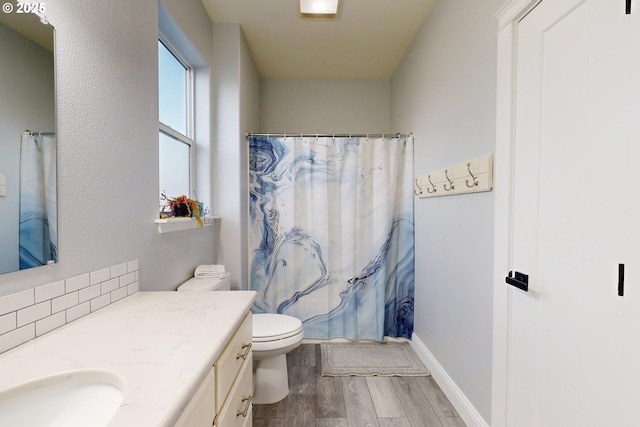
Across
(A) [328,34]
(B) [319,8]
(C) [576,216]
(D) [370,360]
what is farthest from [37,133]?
(D) [370,360]

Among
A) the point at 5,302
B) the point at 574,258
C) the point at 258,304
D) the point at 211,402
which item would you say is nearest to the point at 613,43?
the point at 574,258

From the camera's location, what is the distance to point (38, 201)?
860 millimetres

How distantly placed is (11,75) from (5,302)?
578mm

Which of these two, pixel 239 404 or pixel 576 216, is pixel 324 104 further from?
pixel 239 404

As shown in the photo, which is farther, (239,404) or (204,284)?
(204,284)

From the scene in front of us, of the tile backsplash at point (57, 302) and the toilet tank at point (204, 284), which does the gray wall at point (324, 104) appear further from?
the tile backsplash at point (57, 302)

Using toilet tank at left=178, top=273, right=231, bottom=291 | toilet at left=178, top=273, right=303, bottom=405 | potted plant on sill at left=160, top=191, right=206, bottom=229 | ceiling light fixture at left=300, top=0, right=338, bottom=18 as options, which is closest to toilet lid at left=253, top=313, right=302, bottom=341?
toilet at left=178, top=273, right=303, bottom=405

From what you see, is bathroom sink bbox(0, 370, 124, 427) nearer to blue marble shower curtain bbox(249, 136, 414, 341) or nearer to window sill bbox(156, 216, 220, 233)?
window sill bbox(156, 216, 220, 233)

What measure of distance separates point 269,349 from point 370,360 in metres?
0.93

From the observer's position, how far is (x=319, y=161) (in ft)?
8.30

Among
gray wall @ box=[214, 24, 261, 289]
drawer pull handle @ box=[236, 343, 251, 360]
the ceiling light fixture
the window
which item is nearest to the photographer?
drawer pull handle @ box=[236, 343, 251, 360]

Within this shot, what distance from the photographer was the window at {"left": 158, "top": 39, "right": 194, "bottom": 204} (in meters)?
1.82

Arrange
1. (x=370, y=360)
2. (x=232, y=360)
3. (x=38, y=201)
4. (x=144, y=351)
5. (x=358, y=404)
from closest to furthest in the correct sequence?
(x=144, y=351), (x=38, y=201), (x=232, y=360), (x=358, y=404), (x=370, y=360)

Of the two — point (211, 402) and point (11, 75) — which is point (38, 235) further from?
point (211, 402)
